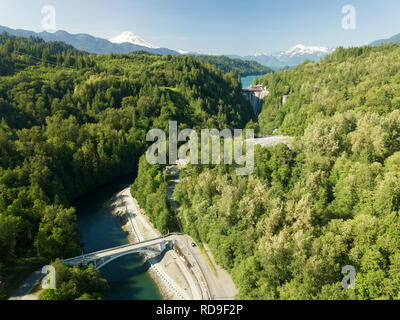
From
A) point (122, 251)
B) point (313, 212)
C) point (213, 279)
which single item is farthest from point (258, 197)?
point (122, 251)

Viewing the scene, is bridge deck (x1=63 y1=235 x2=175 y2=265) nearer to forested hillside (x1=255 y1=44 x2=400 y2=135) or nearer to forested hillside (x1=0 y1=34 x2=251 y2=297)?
forested hillside (x1=0 y1=34 x2=251 y2=297)

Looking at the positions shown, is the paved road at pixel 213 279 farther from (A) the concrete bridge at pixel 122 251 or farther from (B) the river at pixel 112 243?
(B) the river at pixel 112 243

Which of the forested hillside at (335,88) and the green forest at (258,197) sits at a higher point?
the forested hillside at (335,88)

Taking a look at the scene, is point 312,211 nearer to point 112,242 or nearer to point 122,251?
point 122,251

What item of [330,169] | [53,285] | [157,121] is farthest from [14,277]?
[157,121]

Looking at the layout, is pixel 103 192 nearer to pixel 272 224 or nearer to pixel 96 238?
pixel 96 238

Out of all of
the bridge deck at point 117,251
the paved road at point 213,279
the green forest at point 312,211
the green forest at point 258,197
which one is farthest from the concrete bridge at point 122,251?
the green forest at point 312,211

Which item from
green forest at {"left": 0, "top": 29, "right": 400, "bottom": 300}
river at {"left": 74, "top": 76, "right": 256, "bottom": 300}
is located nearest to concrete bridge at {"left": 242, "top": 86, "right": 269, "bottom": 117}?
green forest at {"left": 0, "top": 29, "right": 400, "bottom": 300}
